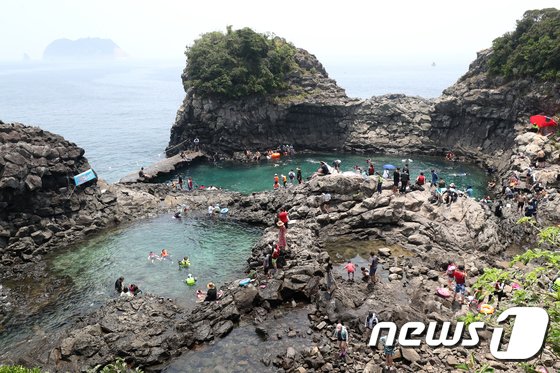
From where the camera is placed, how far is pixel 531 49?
6128 centimetres

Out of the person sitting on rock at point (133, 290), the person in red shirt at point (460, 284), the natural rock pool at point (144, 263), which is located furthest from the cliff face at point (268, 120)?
the person in red shirt at point (460, 284)

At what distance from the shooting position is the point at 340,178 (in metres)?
41.7

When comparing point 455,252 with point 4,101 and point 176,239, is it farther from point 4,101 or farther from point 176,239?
point 4,101

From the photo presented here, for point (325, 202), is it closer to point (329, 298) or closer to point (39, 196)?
point (329, 298)

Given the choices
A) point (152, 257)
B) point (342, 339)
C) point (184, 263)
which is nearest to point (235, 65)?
point (152, 257)

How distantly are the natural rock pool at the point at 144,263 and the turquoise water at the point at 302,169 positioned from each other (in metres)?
16.1

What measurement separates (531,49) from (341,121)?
1244 inches

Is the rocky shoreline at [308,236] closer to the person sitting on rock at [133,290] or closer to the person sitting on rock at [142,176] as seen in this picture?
the person sitting on rock at [133,290]

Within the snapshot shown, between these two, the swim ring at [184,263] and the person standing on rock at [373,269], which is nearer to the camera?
the person standing on rock at [373,269]

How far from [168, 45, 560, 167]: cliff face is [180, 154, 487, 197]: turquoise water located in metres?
3.81

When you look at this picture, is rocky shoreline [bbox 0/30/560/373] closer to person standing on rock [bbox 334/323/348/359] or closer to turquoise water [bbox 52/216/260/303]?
person standing on rock [bbox 334/323/348/359]

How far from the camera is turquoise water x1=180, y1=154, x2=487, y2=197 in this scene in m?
60.1

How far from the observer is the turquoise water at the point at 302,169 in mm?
60062

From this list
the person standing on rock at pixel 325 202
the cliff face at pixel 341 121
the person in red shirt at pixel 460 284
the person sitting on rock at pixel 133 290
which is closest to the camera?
the person in red shirt at pixel 460 284
